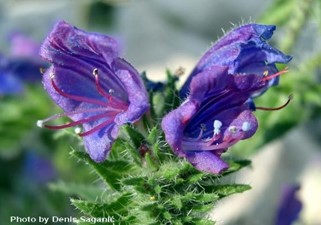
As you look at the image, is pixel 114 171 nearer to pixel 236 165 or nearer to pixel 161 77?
pixel 236 165

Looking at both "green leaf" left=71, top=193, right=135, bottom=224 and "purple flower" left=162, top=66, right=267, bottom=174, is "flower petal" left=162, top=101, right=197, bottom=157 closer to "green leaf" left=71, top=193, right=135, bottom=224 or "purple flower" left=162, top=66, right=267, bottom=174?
"purple flower" left=162, top=66, right=267, bottom=174

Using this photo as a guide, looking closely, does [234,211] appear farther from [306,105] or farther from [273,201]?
[306,105]

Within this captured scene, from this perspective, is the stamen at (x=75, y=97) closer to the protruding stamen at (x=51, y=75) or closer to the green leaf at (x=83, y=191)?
the protruding stamen at (x=51, y=75)

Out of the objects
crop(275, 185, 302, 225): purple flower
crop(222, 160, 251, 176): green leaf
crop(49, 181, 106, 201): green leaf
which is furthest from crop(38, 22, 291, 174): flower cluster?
crop(275, 185, 302, 225): purple flower

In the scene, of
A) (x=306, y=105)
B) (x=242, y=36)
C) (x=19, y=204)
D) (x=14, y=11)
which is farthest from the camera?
(x=14, y=11)

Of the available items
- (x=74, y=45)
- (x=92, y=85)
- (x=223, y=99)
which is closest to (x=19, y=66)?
(x=92, y=85)

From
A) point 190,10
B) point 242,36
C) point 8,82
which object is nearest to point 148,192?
point 242,36

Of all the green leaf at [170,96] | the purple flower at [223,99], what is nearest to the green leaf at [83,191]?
the green leaf at [170,96]
